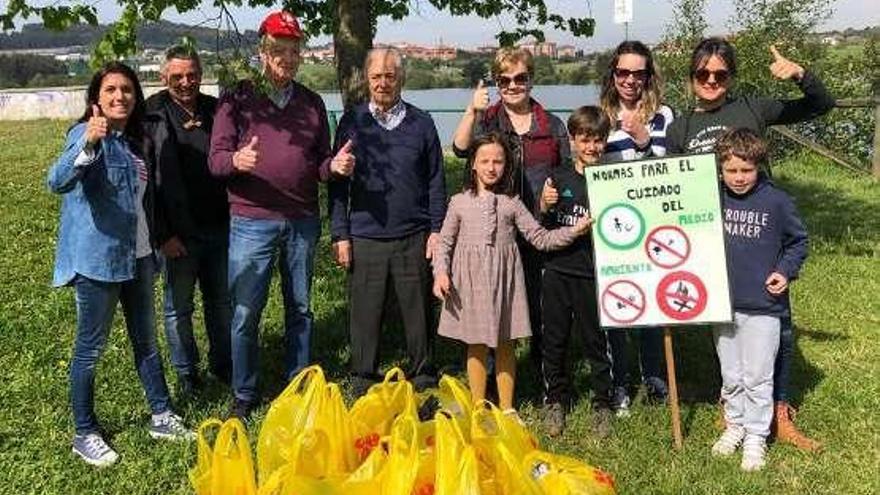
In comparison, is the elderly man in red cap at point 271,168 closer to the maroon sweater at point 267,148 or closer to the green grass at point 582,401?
the maroon sweater at point 267,148

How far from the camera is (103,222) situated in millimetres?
3805

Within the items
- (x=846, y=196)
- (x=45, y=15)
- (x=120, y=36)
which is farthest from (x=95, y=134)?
(x=846, y=196)

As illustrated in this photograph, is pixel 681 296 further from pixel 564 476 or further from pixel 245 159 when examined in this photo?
pixel 245 159

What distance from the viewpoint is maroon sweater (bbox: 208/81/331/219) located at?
4.13 meters

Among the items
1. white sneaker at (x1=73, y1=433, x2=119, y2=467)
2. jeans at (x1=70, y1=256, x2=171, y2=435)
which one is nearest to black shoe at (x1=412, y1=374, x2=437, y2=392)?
jeans at (x1=70, y1=256, x2=171, y2=435)

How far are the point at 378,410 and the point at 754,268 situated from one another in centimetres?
191

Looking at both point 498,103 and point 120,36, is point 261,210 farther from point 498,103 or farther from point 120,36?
point 498,103

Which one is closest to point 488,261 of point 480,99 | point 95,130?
point 480,99

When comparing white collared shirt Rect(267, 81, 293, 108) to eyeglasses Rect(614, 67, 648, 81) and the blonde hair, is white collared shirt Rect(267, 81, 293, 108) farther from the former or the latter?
eyeglasses Rect(614, 67, 648, 81)

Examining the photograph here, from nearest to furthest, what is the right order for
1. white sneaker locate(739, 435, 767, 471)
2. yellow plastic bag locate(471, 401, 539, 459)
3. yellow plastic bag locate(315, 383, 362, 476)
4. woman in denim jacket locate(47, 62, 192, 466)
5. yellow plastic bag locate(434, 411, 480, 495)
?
yellow plastic bag locate(434, 411, 480, 495)
yellow plastic bag locate(471, 401, 539, 459)
yellow plastic bag locate(315, 383, 362, 476)
woman in denim jacket locate(47, 62, 192, 466)
white sneaker locate(739, 435, 767, 471)

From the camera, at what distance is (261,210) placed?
13.7ft

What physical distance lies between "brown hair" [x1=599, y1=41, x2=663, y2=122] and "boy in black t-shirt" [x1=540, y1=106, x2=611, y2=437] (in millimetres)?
204

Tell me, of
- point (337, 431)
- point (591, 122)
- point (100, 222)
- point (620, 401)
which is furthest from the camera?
point (620, 401)

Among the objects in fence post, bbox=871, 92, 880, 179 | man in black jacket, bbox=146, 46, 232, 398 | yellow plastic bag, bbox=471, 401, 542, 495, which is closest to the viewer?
yellow plastic bag, bbox=471, 401, 542, 495
